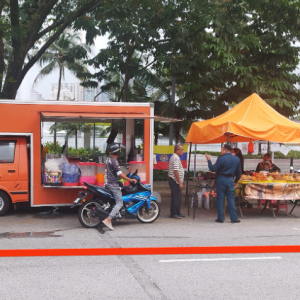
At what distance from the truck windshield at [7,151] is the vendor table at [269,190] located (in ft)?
17.6

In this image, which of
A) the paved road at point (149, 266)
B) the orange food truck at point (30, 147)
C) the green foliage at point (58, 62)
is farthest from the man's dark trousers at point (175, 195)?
the green foliage at point (58, 62)

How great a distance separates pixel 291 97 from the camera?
1756 cm

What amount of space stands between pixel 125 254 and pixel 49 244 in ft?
4.73

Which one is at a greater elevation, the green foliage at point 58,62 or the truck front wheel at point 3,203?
the green foliage at point 58,62

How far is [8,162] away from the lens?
981 centimetres

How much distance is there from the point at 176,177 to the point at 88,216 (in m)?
2.17

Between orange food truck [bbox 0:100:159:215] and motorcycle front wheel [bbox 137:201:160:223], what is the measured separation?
5.17ft

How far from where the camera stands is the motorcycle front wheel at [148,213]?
916 cm

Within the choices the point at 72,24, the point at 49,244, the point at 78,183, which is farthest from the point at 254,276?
the point at 72,24

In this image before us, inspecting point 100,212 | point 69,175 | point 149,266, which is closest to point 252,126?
point 100,212

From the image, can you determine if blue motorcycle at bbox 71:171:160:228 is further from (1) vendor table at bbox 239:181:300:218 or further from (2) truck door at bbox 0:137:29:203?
(1) vendor table at bbox 239:181:300:218

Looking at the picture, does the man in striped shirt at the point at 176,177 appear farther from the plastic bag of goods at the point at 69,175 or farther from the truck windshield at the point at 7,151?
the truck windshield at the point at 7,151

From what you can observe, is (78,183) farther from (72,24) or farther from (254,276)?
(72,24)

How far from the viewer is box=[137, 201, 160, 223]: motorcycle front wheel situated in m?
9.16
